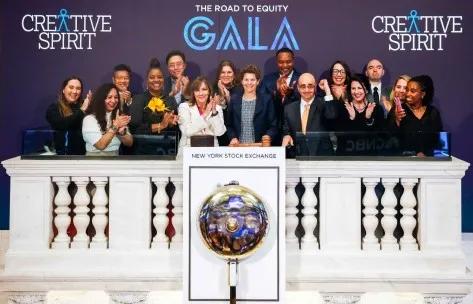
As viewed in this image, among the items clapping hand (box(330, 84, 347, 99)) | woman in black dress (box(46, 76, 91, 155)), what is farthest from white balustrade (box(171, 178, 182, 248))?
clapping hand (box(330, 84, 347, 99))

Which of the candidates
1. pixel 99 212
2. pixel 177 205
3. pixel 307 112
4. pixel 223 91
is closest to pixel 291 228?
pixel 177 205

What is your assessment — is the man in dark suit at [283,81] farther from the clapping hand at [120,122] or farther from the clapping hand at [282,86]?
the clapping hand at [120,122]

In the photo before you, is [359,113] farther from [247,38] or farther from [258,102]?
[247,38]

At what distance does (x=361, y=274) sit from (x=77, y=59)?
4233 millimetres

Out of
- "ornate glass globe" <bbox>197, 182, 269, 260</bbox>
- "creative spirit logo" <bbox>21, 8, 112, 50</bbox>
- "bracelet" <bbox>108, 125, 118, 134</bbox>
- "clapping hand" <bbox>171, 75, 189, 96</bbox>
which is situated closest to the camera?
"ornate glass globe" <bbox>197, 182, 269, 260</bbox>

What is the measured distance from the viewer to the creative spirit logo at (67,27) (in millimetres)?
7605

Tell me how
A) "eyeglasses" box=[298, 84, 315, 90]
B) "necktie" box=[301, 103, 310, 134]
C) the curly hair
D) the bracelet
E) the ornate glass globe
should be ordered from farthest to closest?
A: "eyeglasses" box=[298, 84, 315, 90] → "necktie" box=[301, 103, 310, 134] → the curly hair → the bracelet → the ornate glass globe

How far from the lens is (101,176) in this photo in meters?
4.79

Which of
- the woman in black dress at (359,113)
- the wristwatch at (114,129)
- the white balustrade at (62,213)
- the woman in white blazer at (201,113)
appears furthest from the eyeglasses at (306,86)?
the white balustrade at (62,213)

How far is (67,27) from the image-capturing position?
761 cm

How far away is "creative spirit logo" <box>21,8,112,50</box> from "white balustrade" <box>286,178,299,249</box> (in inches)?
144

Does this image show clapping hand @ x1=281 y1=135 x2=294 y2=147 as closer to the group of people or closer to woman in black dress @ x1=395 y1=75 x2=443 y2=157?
the group of people

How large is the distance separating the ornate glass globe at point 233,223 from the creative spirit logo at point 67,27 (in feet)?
13.3

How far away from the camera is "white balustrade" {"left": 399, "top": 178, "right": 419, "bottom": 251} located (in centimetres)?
475
